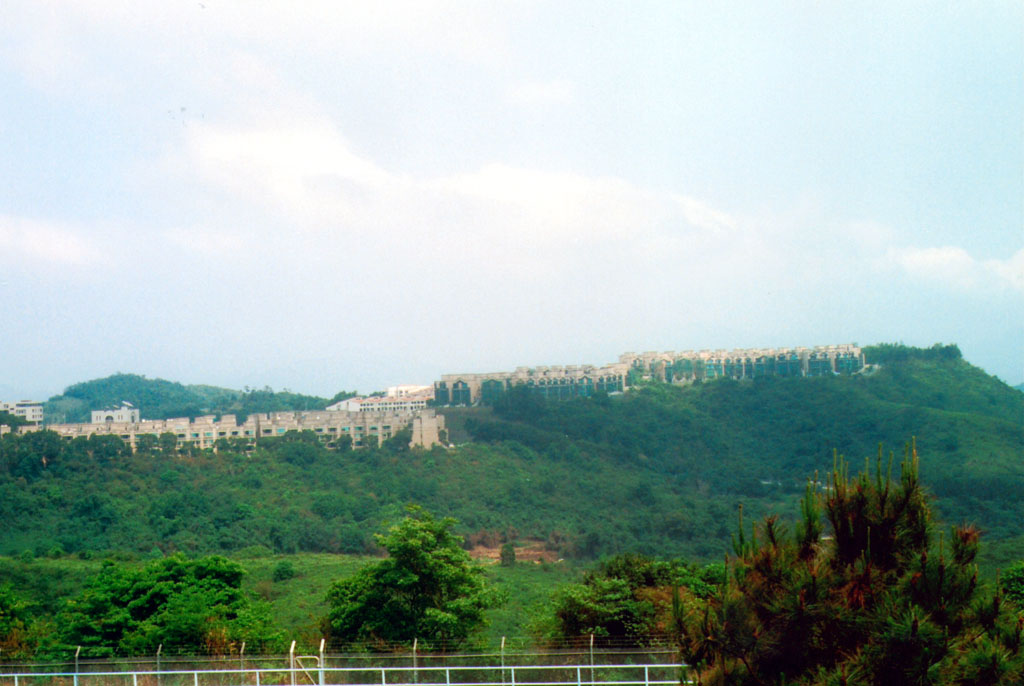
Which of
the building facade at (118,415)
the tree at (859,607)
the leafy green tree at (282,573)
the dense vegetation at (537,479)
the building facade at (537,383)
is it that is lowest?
the leafy green tree at (282,573)

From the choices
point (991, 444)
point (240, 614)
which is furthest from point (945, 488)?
point (240, 614)

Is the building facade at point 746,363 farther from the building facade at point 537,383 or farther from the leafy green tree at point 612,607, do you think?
the leafy green tree at point 612,607

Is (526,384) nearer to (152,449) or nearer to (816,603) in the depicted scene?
(152,449)

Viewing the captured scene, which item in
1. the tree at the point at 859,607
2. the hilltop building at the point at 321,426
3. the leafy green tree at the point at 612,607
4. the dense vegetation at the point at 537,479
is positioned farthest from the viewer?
the hilltop building at the point at 321,426

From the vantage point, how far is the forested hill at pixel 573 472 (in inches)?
1665

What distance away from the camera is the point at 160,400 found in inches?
3750

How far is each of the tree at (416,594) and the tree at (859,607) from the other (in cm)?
1139

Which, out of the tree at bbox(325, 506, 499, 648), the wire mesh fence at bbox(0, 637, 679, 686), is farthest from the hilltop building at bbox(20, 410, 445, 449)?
the wire mesh fence at bbox(0, 637, 679, 686)

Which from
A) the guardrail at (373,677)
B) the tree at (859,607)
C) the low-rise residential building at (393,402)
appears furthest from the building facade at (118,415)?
the tree at (859,607)

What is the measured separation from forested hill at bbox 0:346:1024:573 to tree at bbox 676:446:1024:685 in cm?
3474

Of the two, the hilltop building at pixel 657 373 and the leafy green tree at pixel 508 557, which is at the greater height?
the hilltop building at pixel 657 373

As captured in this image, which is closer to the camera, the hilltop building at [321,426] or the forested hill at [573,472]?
the forested hill at [573,472]

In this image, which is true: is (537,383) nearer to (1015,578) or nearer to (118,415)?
(118,415)

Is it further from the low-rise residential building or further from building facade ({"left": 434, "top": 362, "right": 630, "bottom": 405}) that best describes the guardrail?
building facade ({"left": 434, "top": 362, "right": 630, "bottom": 405})
